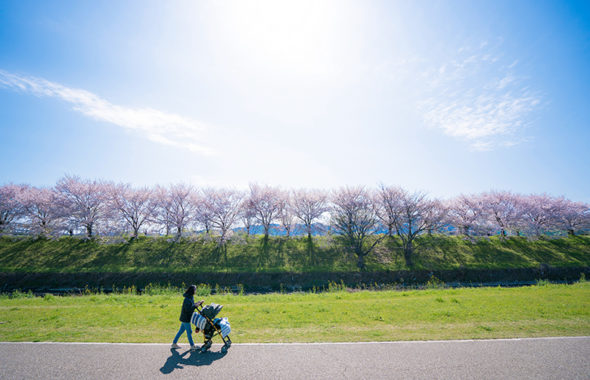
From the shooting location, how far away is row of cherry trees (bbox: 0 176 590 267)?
114ft

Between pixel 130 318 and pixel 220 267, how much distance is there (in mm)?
19954

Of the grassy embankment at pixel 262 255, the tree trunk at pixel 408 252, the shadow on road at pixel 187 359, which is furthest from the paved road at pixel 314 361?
the tree trunk at pixel 408 252

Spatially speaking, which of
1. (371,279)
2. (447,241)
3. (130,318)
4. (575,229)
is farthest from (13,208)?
(575,229)

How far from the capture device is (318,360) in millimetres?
6402

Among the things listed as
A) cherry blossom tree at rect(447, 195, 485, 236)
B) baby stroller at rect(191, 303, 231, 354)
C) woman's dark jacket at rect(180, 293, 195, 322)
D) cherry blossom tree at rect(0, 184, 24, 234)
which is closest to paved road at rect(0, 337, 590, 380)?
baby stroller at rect(191, 303, 231, 354)

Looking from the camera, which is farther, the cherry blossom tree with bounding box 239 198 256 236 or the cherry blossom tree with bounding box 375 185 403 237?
the cherry blossom tree with bounding box 239 198 256 236

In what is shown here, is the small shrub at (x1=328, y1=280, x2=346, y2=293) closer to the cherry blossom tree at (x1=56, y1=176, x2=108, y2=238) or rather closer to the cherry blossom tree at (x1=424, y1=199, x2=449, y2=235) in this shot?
the cherry blossom tree at (x1=424, y1=199, x2=449, y2=235)

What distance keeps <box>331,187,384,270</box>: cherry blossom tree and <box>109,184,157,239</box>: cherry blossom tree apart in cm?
3186

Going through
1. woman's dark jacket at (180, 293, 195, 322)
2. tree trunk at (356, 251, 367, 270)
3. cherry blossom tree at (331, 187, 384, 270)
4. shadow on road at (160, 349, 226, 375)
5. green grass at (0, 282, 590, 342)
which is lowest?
tree trunk at (356, 251, 367, 270)

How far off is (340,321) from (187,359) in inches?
231

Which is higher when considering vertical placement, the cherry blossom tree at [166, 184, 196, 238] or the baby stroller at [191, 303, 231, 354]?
the cherry blossom tree at [166, 184, 196, 238]

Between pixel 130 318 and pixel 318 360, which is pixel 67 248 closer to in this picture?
pixel 130 318

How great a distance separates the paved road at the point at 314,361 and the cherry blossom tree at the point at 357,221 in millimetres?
24008

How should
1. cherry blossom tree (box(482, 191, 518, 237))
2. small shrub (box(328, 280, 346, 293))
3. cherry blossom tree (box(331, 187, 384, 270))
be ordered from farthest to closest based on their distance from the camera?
cherry blossom tree (box(482, 191, 518, 237)) → cherry blossom tree (box(331, 187, 384, 270)) → small shrub (box(328, 280, 346, 293))
